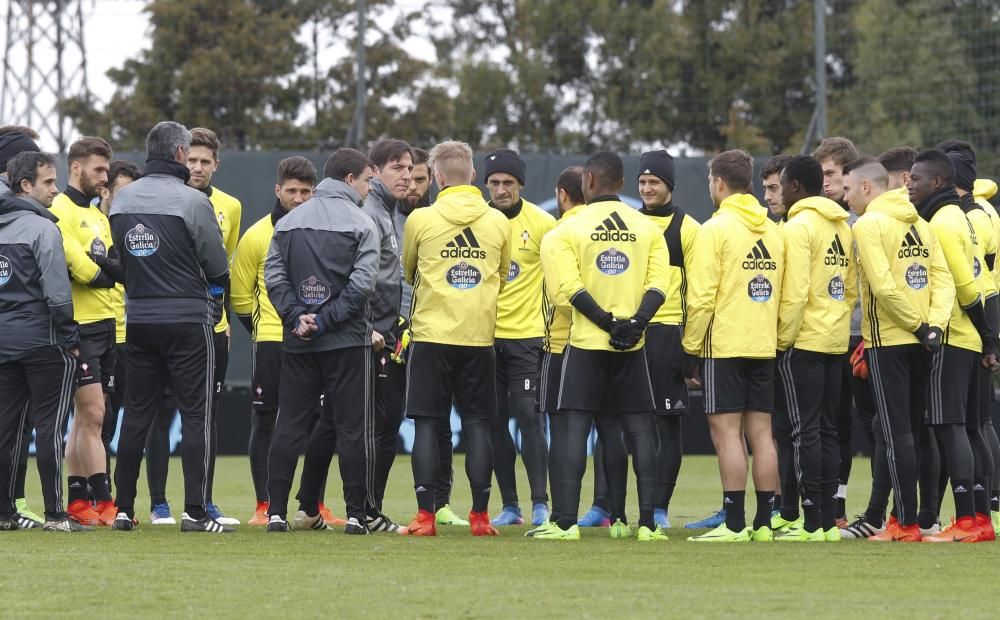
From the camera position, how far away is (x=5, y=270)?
870 cm

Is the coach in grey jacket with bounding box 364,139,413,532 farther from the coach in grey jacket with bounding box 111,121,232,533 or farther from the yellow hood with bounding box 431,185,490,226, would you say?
the coach in grey jacket with bounding box 111,121,232,533

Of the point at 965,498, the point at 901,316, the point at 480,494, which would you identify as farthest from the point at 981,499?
the point at 480,494

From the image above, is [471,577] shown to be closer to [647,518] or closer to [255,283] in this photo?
[647,518]

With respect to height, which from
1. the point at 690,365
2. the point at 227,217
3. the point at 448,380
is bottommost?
the point at 448,380

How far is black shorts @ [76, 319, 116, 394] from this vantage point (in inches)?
368

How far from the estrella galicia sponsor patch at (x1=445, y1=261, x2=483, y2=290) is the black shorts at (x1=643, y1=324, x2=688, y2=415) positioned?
1.31 metres

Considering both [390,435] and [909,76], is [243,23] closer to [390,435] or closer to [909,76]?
[909,76]

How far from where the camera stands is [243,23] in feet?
77.2

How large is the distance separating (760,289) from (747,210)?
432 millimetres

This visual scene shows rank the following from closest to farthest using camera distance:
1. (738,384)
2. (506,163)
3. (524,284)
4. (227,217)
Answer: (738,384)
(506,163)
(524,284)
(227,217)

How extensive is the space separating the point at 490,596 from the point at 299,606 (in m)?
0.77

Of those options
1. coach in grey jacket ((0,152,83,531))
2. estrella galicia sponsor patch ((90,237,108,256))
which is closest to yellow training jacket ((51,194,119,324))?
estrella galicia sponsor patch ((90,237,108,256))

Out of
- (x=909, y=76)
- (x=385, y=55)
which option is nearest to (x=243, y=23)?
(x=385, y=55)

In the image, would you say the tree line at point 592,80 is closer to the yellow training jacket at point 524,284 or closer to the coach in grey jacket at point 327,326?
the yellow training jacket at point 524,284
